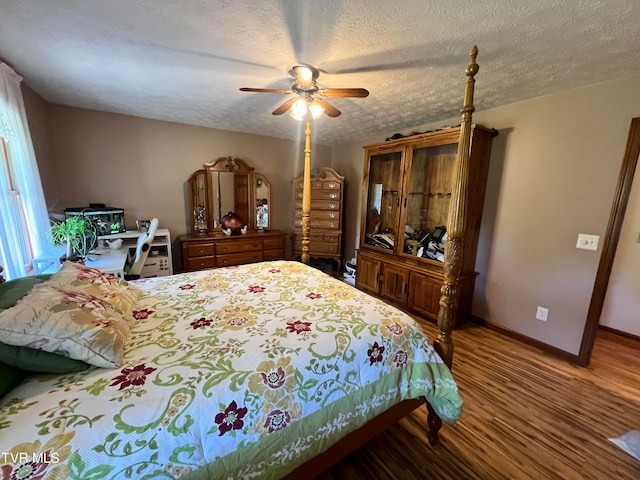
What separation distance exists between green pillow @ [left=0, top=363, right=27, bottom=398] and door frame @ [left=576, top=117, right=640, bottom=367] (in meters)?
3.49

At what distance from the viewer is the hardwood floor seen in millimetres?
1389

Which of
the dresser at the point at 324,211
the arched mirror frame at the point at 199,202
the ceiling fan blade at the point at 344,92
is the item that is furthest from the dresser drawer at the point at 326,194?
the ceiling fan blade at the point at 344,92

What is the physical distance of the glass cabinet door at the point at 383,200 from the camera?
328 cm

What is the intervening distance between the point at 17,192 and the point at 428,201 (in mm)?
3726

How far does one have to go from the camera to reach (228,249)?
366cm

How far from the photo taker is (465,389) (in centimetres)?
195

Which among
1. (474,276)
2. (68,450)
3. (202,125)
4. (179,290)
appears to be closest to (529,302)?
(474,276)

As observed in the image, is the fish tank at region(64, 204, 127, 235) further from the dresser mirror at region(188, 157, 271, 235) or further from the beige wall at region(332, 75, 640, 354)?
the beige wall at region(332, 75, 640, 354)

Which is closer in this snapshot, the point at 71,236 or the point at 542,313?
the point at 71,236

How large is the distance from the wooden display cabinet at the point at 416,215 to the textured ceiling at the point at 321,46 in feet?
1.59

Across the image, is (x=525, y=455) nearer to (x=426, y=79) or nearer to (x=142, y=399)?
(x=142, y=399)

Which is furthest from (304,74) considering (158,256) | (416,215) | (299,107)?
(158,256)

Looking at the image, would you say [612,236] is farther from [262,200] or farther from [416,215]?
[262,200]

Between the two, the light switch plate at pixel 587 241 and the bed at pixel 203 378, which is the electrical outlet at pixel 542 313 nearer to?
the light switch plate at pixel 587 241
